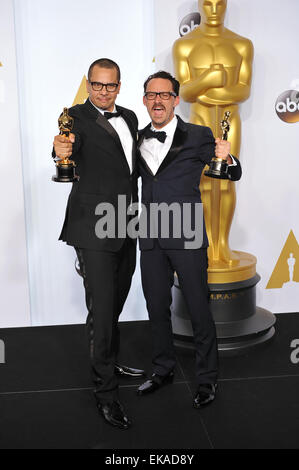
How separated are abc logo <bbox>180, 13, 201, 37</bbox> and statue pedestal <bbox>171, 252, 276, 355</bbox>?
1.98 metres

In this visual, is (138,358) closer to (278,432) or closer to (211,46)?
(278,432)

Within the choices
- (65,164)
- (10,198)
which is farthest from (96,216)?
(10,198)

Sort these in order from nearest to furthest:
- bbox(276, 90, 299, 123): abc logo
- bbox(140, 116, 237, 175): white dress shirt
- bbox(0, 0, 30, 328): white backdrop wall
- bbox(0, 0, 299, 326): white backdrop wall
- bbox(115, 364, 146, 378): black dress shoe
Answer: bbox(140, 116, 237, 175): white dress shirt, bbox(115, 364, 146, 378): black dress shoe, bbox(0, 0, 30, 328): white backdrop wall, bbox(0, 0, 299, 326): white backdrop wall, bbox(276, 90, 299, 123): abc logo

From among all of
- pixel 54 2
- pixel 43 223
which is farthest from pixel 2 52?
pixel 43 223

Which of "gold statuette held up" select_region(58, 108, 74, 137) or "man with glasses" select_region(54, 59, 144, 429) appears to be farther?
"man with glasses" select_region(54, 59, 144, 429)

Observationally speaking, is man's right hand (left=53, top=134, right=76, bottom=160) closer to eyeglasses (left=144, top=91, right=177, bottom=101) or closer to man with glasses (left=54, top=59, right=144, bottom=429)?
man with glasses (left=54, top=59, right=144, bottom=429)

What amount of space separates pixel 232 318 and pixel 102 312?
1.42 m

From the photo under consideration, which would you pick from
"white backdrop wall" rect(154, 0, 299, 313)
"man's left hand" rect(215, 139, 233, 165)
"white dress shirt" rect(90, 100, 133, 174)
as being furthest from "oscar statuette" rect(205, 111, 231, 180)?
"white backdrop wall" rect(154, 0, 299, 313)

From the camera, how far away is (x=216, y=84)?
3.71m

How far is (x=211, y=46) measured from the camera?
3791mm

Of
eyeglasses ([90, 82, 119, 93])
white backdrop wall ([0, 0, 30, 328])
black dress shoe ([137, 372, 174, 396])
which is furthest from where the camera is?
white backdrop wall ([0, 0, 30, 328])

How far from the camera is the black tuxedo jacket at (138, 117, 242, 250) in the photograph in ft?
9.70

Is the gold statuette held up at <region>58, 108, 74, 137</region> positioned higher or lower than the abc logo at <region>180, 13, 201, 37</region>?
lower

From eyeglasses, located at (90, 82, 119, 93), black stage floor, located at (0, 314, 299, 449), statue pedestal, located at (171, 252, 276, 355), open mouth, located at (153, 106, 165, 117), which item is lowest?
black stage floor, located at (0, 314, 299, 449)
